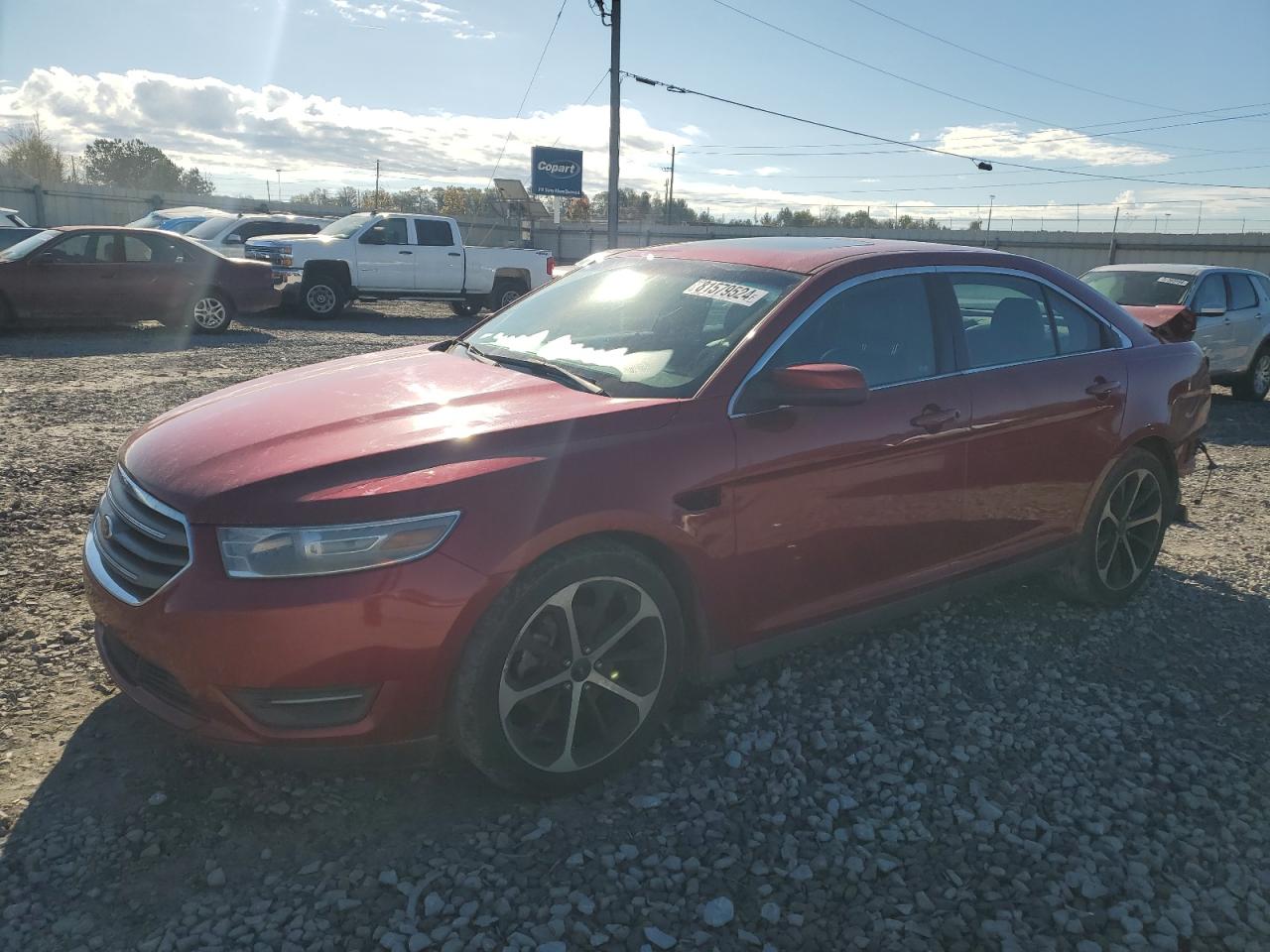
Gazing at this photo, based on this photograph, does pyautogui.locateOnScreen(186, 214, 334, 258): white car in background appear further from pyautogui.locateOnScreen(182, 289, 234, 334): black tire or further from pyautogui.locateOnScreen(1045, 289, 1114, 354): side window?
pyautogui.locateOnScreen(1045, 289, 1114, 354): side window

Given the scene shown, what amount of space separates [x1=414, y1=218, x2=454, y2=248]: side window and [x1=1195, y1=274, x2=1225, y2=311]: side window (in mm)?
13459

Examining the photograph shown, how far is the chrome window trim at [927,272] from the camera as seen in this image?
326 centimetres

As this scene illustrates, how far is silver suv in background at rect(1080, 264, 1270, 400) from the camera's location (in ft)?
36.4

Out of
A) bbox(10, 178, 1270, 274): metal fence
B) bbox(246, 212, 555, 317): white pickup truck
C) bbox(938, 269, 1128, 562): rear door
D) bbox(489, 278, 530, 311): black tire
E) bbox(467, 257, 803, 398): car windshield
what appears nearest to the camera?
bbox(467, 257, 803, 398): car windshield

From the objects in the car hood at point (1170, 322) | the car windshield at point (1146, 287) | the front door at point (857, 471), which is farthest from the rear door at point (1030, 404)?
the car windshield at point (1146, 287)

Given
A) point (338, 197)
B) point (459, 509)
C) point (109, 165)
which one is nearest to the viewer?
point (459, 509)

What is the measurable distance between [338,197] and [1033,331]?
209 ft

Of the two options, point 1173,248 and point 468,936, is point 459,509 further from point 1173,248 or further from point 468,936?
point 1173,248

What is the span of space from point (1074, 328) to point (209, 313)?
1326 cm

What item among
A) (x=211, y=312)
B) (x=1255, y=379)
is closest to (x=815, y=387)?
(x=1255, y=379)

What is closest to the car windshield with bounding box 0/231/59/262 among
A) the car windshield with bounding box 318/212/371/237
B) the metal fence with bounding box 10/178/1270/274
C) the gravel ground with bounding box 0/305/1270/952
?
the car windshield with bounding box 318/212/371/237

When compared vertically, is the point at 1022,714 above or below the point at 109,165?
below

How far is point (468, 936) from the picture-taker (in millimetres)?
2318

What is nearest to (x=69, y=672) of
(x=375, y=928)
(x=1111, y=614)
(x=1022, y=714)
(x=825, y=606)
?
(x=375, y=928)
